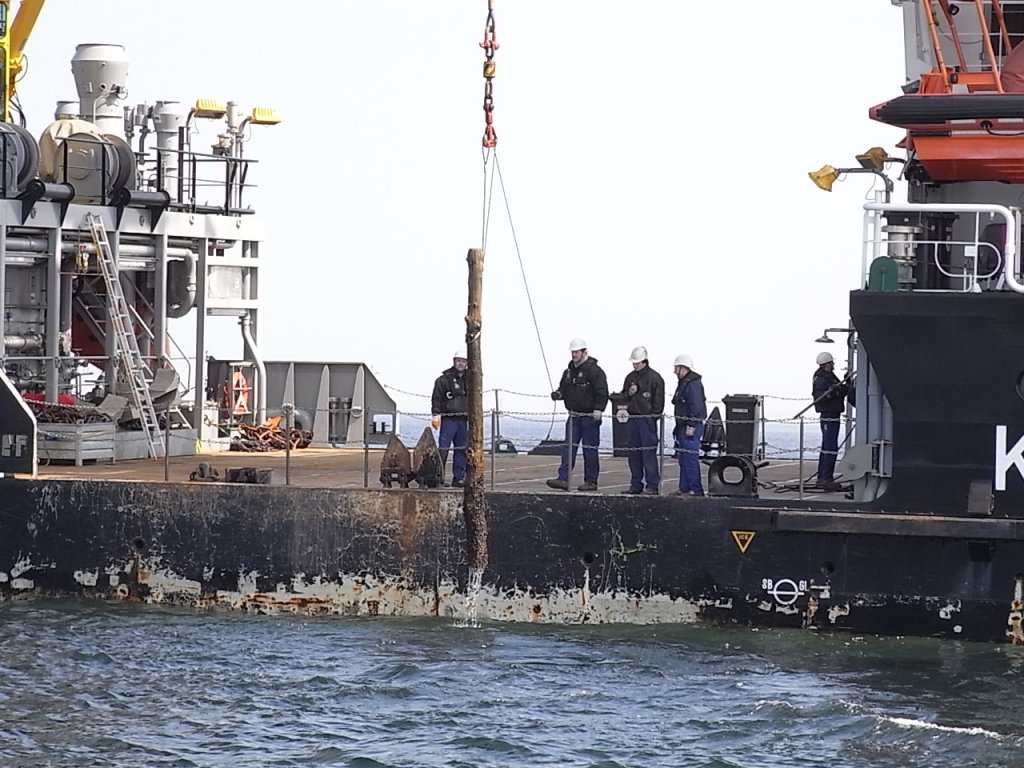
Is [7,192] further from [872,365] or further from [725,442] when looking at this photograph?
[872,365]

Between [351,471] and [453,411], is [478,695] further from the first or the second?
[351,471]

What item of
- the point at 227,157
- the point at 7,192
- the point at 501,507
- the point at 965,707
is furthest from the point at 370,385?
the point at 965,707

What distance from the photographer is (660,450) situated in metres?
20.3

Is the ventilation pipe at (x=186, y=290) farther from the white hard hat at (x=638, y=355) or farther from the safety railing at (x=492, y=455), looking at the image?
the white hard hat at (x=638, y=355)

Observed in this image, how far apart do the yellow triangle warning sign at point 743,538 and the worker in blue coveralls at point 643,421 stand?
1.14m

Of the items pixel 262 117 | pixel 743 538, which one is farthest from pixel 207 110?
pixel 743 538

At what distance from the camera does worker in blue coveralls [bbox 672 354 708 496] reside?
20375 mm

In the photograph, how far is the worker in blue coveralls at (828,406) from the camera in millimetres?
21250

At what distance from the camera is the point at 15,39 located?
28.5 meters

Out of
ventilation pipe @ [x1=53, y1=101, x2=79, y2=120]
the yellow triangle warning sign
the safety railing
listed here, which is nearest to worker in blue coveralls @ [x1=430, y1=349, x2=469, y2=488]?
the safety railing

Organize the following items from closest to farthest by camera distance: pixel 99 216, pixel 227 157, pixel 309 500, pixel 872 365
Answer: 1. pixel 872 365
2. pixel 309 500
3. pixel 99 216
4. pixel 227 157

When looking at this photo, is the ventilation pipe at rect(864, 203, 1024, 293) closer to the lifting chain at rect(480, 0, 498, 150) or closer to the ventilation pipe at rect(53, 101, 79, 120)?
the lifting chain at rect(480, 0, 498, 150)

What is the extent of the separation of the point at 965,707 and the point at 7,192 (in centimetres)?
1379

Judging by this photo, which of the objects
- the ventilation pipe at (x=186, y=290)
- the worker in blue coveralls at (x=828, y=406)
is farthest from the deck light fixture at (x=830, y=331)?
the ventilation pipe at (x=186, y=290)
